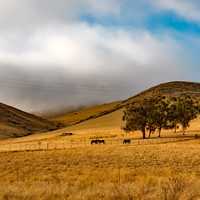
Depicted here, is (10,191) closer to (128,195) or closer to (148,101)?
(128,195)

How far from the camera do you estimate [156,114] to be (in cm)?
10125

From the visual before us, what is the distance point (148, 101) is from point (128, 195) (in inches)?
3517

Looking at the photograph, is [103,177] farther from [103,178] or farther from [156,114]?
[156,114]

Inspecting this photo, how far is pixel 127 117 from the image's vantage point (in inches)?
4033

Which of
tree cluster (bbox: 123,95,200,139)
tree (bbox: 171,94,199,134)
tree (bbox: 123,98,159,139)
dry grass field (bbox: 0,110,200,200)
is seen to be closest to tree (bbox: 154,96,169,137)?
tree cluster (bbox: 123,95,200,139)

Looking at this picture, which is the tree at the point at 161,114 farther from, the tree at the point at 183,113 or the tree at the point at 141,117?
the tree at the point at 183,113

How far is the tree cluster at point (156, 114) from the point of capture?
331 ft

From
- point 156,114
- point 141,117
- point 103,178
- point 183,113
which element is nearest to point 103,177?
point 103,178

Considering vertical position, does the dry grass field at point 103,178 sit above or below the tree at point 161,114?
below

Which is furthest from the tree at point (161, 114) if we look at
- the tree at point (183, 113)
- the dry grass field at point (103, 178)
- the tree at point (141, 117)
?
the dry grass field at point (103, 178)

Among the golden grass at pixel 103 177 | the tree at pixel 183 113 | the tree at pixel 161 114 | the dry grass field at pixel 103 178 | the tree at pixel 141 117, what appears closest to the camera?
the dry grass field at pixel 103 178

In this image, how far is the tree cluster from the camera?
101 m

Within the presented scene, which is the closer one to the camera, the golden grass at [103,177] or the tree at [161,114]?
the golden grass at [103,177]

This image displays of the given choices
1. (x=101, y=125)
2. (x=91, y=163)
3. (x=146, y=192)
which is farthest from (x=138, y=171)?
(x=101, y=125)
